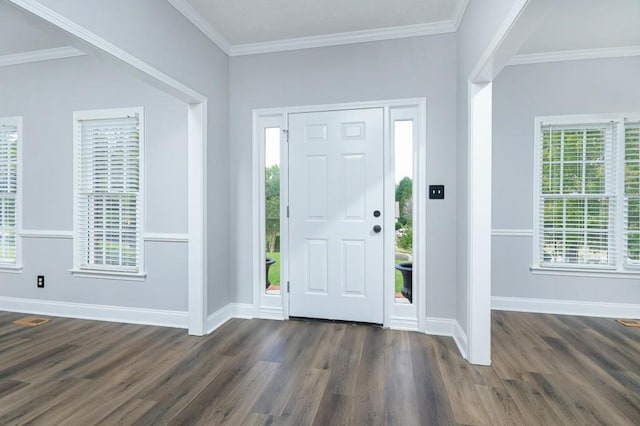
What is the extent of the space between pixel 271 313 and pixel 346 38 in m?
2.81

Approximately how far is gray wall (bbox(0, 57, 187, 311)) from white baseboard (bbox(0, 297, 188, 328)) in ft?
0.19

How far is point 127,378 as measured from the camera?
223 centimetres

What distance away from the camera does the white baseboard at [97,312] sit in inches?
126

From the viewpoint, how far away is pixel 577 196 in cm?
348

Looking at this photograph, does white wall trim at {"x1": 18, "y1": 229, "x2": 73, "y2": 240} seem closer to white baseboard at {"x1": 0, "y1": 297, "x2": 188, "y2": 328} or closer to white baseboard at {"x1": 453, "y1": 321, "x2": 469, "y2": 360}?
white baseboard at {"x1": 0, "y1": 297, "x2": 188, "y2": 328}

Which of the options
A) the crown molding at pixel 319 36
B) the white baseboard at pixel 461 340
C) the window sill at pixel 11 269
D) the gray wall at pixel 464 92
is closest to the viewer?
the gray wall at pixel 464 92

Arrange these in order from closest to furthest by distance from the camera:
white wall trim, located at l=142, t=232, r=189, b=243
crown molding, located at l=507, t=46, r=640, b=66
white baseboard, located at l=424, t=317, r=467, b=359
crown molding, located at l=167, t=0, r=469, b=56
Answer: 1. crown molding, located at l=167, t=0, r=469, b=56
2. white baseboard, located at l=424, t=317, r=467, b=359
3. white wall trim, located at l=142, t=232, r=189, b=243
4. crown molding, located at l=507, t=46, r=640, b=66

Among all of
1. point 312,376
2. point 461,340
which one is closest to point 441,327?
point 461,340

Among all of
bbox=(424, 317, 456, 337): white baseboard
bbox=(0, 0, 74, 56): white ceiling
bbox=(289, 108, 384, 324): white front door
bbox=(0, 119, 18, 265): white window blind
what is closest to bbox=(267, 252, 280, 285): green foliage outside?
bbox=(289, 108, 384, 324): white front door

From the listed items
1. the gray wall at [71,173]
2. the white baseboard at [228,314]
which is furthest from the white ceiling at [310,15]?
the white baseboard at [228,314]

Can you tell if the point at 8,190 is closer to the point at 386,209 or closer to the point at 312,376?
the point at 312,376

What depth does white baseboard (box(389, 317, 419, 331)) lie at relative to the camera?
308 centimetres

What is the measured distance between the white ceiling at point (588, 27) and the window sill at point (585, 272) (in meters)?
2.27

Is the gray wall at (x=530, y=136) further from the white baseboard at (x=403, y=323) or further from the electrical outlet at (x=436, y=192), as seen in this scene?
the white baseboard at (x=403, y=323)
